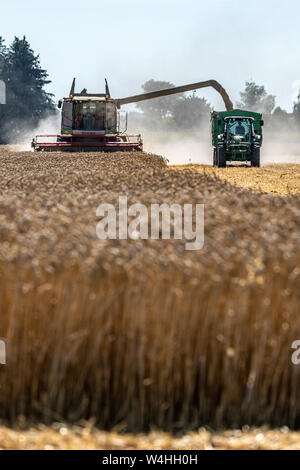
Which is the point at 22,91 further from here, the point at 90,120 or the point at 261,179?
the point at 261,179

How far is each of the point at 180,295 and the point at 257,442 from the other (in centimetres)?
96

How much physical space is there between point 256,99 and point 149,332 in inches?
5726

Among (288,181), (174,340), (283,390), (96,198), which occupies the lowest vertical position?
(283,390)

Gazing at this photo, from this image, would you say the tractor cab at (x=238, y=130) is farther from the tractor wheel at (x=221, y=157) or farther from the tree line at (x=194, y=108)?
the tree line at (x=194, y=108)

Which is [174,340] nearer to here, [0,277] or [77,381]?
[77,381]

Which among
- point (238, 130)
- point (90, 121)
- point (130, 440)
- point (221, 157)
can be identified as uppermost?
point (90, 121)

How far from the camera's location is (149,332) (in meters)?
4.39

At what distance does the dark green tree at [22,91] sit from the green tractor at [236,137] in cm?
5280

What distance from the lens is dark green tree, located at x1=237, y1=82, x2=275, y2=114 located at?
145375 millimetres

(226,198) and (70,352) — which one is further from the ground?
(226,198)

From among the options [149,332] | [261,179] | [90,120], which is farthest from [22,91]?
[149,332]

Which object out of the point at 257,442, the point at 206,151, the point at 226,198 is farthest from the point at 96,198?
the point at 206,151
